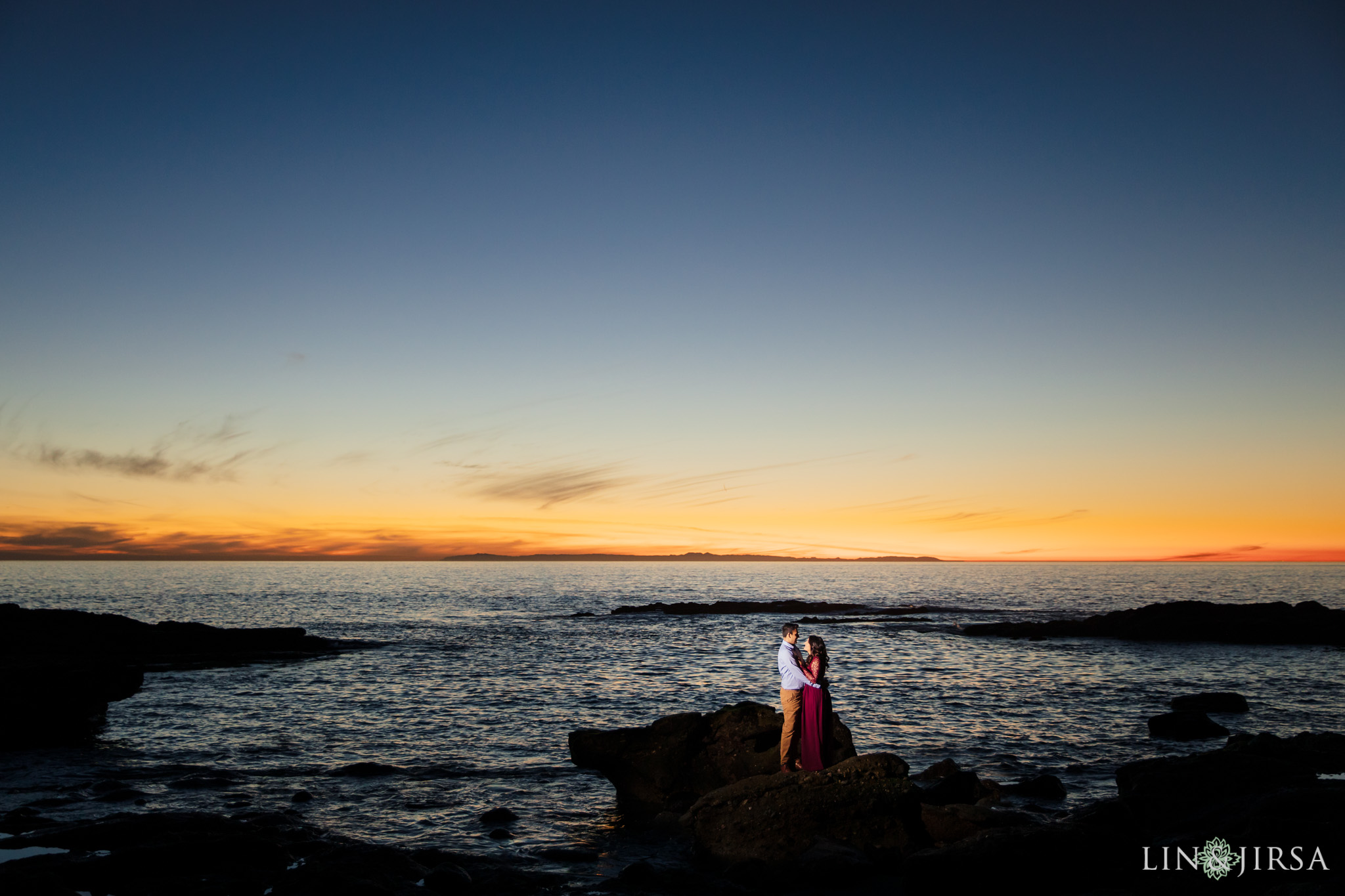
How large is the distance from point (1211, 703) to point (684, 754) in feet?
76.5

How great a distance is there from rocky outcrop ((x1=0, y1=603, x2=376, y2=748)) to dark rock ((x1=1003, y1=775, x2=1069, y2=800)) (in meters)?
26.6

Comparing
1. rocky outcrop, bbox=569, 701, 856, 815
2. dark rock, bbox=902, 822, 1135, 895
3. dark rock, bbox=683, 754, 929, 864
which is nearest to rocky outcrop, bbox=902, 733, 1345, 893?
dark rock, bbox=902, 822, 1135, 895

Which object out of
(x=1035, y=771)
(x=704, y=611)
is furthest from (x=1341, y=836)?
(x=704, y=611)

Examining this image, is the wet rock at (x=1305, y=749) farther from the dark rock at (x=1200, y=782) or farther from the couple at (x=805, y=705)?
the couple at (x=805, y=705)

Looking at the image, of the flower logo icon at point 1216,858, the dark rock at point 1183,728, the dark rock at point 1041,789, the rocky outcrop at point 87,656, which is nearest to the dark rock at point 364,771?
the rocky outcrop at point 87,656

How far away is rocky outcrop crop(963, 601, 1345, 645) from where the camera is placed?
5372cm

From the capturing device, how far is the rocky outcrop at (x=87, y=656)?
23188 millimetres

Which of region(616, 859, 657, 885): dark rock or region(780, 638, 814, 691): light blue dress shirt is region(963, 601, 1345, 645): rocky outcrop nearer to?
region(780, 638, 814, 691): light blue dress shirt

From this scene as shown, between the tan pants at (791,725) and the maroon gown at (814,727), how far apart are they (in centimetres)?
10

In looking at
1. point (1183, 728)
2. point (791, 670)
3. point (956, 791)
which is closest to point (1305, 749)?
point (1183, 728)

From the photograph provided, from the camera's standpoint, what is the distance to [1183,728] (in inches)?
949

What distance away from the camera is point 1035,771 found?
19641 mm

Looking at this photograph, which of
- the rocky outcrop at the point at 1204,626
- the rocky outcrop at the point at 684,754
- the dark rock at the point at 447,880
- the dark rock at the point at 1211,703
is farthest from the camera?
the rocky outcrop at the point at 1204,626

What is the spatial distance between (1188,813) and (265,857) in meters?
15.6
